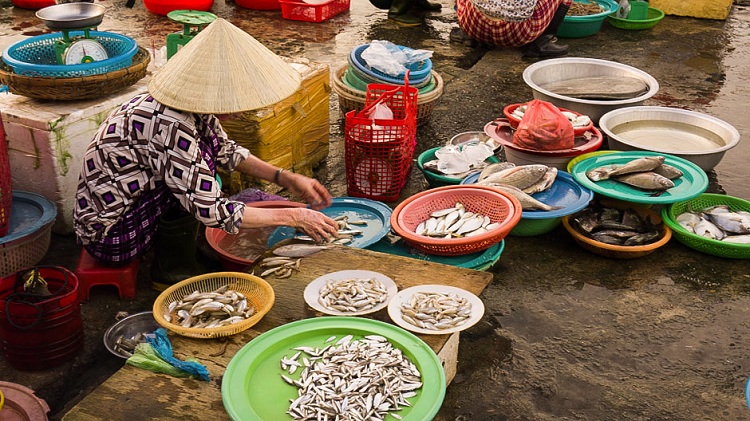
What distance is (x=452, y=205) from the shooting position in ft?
14.1

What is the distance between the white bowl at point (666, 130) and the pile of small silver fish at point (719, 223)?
568 mm

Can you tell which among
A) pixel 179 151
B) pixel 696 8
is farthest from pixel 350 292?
pixel 696 8

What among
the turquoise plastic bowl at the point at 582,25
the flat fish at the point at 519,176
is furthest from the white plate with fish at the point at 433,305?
the turquoise plastic bowl at the point at 582,25

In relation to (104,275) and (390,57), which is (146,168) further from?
(390,57)

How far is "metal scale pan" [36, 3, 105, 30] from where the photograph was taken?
13.5 ft

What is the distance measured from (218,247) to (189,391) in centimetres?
141

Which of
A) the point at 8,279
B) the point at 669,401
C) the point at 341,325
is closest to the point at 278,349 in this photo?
the point at 341,325

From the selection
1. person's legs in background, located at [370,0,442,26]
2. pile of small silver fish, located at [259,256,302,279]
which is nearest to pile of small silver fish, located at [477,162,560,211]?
pile of small silver fish, located at [259,256,302,279]

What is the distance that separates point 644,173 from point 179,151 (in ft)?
9.33

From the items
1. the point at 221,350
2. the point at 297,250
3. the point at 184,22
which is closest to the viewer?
the point at 221,350

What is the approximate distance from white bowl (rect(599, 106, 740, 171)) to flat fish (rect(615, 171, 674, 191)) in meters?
0.53

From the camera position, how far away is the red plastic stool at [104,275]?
12.6ft

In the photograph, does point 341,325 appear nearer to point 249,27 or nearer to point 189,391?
point 189,391

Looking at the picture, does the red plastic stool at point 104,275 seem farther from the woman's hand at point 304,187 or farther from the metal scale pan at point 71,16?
the metal scale pan at point 71,16
